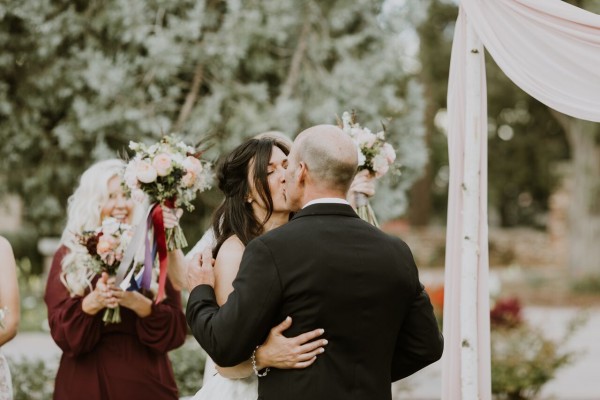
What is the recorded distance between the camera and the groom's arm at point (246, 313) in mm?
2762

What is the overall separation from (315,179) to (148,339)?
189cm

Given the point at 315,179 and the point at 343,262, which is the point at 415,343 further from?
the point at 315,179

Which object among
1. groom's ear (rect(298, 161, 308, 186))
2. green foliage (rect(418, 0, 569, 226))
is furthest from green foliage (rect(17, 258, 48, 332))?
green foliage (rect(418, 0, 569, 226))

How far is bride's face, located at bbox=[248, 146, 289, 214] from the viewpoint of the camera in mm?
3492

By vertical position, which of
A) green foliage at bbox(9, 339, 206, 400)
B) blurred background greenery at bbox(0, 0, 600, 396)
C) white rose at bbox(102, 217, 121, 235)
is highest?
blurred background greenery at bbox(0, 0, 600, 396)

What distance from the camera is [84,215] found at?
447cm

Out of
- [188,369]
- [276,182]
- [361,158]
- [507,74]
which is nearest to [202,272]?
[276,182]

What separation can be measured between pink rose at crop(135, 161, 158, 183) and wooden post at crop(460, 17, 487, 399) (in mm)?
1523

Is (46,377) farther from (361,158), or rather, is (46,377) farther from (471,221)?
(471,221)

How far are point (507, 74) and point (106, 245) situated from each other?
84.8 inches

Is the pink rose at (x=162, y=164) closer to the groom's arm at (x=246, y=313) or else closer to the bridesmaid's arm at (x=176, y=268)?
the bridesmaid's arm at (x=176, y=268)

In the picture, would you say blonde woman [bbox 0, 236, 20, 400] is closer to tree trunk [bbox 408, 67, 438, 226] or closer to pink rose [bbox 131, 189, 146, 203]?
pink rose [bbox 131, 189, 146, 203]

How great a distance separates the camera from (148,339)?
4.34 meters

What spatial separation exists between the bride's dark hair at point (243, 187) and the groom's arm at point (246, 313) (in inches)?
23.6
